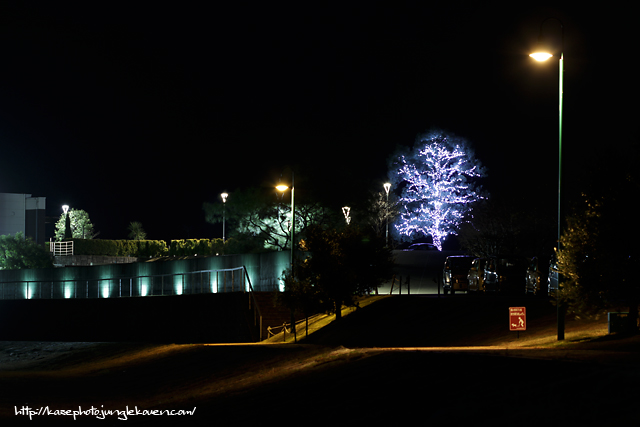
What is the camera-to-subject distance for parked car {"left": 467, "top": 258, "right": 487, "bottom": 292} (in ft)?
98.5

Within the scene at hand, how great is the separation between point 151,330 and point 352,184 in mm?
23399

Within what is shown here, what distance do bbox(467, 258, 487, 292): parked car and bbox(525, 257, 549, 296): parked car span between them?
2.41 meters

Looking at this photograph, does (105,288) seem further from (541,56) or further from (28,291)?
(541,56)

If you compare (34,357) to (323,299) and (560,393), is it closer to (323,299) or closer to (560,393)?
(323,299)

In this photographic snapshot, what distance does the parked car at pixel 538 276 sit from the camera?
89.9ft

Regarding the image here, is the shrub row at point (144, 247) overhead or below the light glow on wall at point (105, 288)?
overhead

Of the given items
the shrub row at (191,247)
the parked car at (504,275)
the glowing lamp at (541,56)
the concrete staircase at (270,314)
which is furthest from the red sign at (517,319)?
the shrub row at (191,247)

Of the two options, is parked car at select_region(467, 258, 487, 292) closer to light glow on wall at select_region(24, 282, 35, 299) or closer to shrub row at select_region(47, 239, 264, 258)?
light glow on wall at select_region(24, 282, 35, 299)

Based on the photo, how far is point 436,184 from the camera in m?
66.9

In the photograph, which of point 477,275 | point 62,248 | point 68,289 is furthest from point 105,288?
point 62,248

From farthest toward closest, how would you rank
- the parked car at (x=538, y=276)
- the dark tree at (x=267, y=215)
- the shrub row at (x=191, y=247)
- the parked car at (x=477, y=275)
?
the shrub row at (x=191, y=247) → the dark tree at (x=267, y=215) → the parked car at (x=477, y=275) → the parked car at (x=538, y=276)

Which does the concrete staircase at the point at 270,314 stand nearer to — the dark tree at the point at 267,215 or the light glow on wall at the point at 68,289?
the light glow on wall at the point at 68,289

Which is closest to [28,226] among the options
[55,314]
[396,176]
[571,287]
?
[396,176]

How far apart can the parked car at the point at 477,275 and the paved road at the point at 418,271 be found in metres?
4.86
